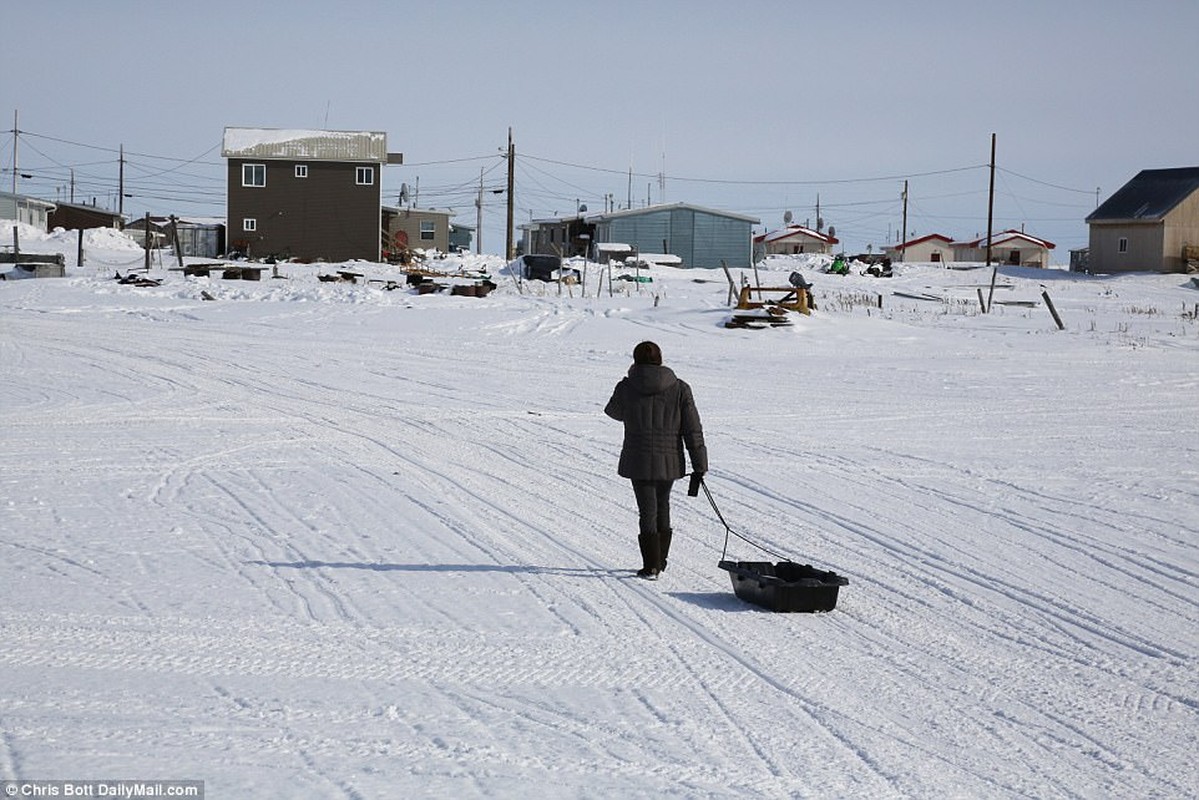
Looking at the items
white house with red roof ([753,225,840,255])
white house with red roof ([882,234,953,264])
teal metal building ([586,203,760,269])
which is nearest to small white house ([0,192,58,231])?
teal metal building ([586,203,760,269])

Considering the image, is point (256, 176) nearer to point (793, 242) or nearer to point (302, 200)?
point (302, 200)

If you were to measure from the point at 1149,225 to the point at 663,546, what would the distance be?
62.7 meters

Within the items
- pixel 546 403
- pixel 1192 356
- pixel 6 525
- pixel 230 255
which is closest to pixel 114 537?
pixel 6 525

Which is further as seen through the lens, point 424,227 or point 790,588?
point 424,227

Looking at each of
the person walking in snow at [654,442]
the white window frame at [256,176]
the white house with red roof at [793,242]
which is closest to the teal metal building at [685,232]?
the white window frame at [256,176]

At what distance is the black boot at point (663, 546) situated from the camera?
8719mm

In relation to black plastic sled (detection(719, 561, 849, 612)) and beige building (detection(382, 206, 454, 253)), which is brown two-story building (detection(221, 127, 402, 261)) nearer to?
beige building (detection(382, 206, 454, 253))

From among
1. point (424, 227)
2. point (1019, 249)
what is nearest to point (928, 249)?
point (1019, 249)

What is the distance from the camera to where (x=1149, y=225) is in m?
64.7

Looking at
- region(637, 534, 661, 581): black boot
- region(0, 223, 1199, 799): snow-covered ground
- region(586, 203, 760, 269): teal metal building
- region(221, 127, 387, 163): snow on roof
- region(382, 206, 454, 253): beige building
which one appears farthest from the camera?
region(382, 206, 454, 253): beige building

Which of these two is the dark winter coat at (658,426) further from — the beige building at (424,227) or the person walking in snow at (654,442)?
the beige building at (424,227)

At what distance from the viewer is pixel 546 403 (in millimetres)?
18141

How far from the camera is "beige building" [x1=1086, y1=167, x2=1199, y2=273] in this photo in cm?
6425

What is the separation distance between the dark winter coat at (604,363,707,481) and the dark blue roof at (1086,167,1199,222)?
6170 cm
